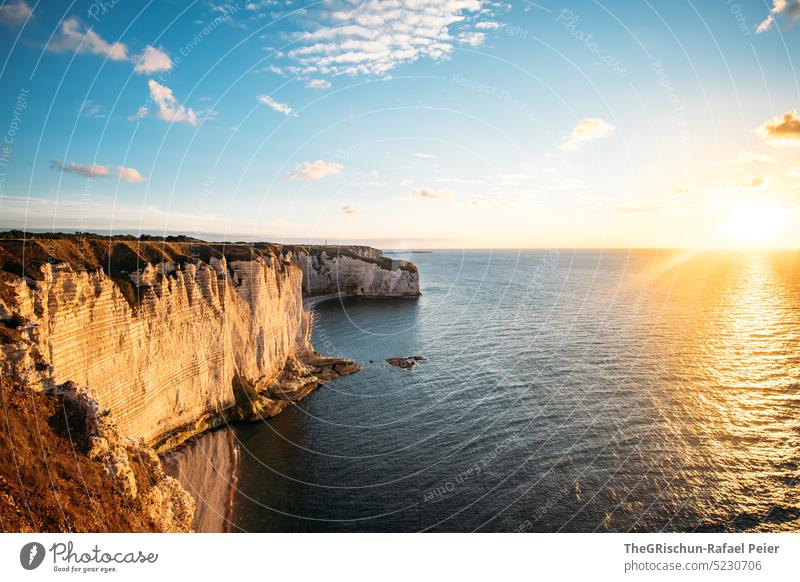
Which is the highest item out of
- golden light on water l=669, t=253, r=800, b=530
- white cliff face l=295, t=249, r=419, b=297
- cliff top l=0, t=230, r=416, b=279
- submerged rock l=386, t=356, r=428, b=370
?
cliff top l=0, t=230, r=416, b=279

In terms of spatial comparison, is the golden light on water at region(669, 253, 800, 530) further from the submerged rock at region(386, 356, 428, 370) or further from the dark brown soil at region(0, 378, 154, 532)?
the dark brown soil at region(0, 378, 154, 532)

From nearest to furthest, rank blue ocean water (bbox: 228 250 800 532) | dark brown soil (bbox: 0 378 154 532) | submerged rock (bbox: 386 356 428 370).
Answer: dark brown soil (bbox: 0 378 154 532)
blue ocean water (bbox: 228 250 800 532)
submerged rock (bbox: 386 356 428 370)

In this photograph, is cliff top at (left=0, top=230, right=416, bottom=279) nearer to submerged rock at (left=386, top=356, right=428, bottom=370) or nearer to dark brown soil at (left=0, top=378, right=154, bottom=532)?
dark brown soil at (left=0, top=378, right=154, bottom=532)

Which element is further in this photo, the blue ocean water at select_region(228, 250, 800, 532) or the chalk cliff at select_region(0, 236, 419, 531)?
the blue ocean water at select_region(228, 250, 800, 532)

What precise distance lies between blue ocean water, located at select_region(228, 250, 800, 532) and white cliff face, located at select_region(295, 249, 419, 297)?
48110mm

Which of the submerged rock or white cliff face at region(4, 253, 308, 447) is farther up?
white cliff face at region(4, 253, 308, 447)

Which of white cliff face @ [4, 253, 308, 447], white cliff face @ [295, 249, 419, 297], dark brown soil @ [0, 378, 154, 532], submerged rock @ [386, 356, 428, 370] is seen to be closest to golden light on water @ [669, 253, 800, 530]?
submerged rock @ [386, 356, 428, 370]

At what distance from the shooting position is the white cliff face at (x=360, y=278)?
113125 mm

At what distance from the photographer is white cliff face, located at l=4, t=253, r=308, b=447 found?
63.2 ft

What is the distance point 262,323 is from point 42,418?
25.6 metres

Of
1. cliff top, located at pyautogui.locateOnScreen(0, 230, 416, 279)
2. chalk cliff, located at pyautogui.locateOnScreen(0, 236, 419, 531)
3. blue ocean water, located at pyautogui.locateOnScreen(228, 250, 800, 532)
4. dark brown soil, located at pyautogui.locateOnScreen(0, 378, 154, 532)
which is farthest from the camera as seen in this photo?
blue ocean water, located at pyautogui.locateOnScreen(228, 250, 800, 532)

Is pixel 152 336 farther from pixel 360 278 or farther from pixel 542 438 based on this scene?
pixel 360 278

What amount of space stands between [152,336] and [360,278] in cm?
8817

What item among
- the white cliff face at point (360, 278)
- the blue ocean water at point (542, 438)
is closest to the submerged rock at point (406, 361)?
the blue ocean water at point (542, 438)
